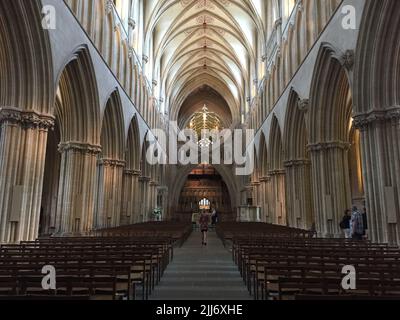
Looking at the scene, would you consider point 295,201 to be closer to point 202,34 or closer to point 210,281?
point 210,281

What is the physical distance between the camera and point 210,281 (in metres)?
6.85

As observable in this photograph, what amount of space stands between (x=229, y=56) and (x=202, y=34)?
3.73 meters

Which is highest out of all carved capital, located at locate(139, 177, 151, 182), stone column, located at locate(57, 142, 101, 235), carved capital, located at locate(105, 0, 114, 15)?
carved capital, located at locate(105, 0, 114, 15)

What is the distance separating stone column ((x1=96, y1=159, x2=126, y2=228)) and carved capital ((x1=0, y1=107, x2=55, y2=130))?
8243 mm

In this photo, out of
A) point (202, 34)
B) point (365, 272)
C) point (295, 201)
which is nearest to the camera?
point (365, 272)

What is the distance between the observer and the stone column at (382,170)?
30.3 ft

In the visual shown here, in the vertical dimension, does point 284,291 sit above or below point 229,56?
below

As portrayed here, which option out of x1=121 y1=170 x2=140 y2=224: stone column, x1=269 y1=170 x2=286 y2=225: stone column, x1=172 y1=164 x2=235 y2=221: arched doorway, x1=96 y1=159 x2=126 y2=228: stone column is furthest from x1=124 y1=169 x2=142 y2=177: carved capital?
x1=172 y1=164 x2=235 y2=221: arched doorway

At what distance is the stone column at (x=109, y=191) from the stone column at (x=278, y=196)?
10.6 m

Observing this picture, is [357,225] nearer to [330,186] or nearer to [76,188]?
[330,186]

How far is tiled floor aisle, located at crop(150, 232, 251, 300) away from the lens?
18.4 ft

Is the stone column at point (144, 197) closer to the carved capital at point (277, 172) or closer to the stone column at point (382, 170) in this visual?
the carved capital at point (277, 172)

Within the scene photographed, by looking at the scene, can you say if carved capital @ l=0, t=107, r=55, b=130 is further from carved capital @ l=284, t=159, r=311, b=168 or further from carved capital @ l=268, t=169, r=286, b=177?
carved capital @ l=268, t=169, r=286, b=177

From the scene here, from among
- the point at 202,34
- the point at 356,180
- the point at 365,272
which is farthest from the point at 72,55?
the point at 202,34
